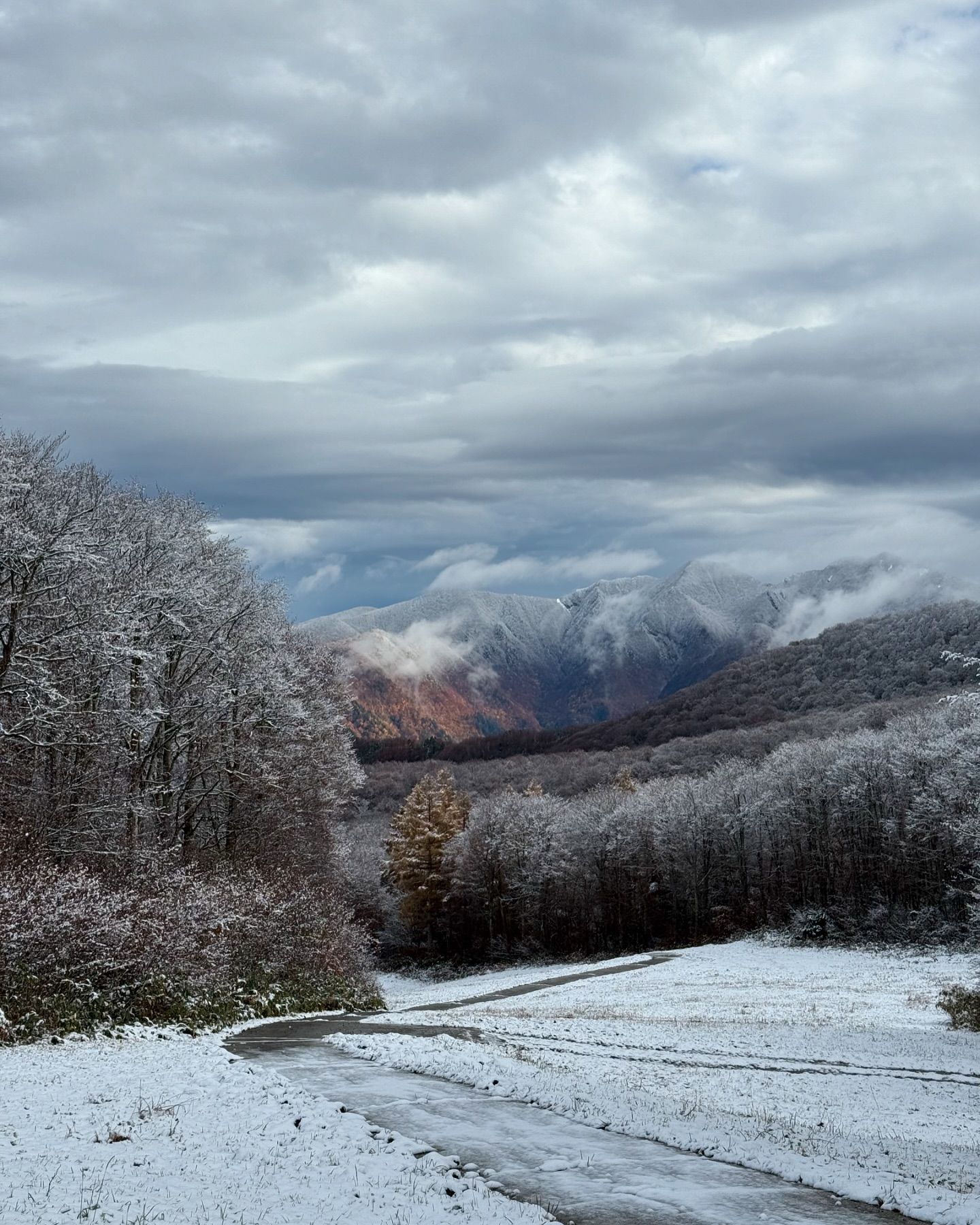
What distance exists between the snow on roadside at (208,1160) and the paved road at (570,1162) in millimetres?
477

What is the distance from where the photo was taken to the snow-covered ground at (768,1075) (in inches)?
389

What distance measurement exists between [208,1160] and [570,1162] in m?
3.45

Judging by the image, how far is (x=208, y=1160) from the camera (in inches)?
377

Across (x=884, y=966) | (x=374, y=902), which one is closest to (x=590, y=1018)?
(x=884, y=966)

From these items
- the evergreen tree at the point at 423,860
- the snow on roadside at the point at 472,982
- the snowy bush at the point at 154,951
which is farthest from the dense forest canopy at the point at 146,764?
the evergreen tree at the point at 423,860

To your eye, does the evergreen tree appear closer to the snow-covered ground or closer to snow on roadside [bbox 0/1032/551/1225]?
the snow-covered ground

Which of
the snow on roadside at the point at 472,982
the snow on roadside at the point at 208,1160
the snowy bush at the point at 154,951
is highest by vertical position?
the snow on roadside at the point at 208,1160

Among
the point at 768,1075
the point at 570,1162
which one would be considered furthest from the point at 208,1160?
the point at 768,1075

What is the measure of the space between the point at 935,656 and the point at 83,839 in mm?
165777

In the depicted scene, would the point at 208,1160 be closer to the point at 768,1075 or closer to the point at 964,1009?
the point at 768,1075

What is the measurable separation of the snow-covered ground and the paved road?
397 mm

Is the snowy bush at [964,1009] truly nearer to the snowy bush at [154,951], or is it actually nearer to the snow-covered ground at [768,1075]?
the snow-covered ground at [768,1075]

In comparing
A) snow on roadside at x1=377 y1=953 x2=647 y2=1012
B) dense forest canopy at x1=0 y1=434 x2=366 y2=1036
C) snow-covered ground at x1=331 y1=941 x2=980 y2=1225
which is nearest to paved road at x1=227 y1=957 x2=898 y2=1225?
snow-covered ground at x1=331 y1=941 x2=980 y2=1225

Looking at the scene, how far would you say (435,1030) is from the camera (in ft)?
68.8
